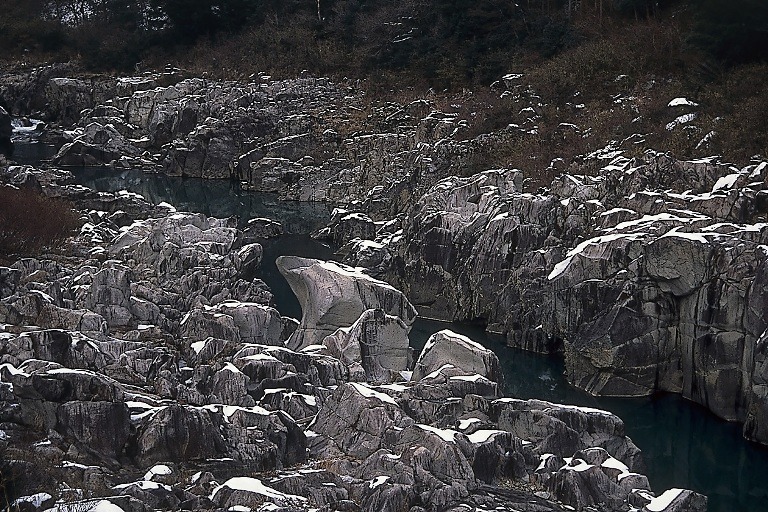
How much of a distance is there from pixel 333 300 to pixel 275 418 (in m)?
8.69

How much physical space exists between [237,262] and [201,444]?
67.5ft

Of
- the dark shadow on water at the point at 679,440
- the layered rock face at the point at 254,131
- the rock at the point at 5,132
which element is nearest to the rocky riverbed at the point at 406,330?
the dark shadow on water at the point at 679,440

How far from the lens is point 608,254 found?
29312 millimetres

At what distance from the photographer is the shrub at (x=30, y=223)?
3356cm

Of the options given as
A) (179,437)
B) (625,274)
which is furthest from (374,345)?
(625,274)

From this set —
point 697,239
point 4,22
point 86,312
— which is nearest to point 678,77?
point 697,239

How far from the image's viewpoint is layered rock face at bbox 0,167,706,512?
15.4 m

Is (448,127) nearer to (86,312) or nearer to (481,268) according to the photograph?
(481,268)

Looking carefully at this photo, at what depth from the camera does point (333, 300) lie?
26.6m

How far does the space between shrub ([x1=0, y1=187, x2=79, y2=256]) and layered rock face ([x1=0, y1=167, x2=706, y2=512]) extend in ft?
19.7

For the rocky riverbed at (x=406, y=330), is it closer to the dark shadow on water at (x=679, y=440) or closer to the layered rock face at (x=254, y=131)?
the dark shadow on water at (x=679, y=440)

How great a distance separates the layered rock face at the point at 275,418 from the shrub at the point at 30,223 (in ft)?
19.7

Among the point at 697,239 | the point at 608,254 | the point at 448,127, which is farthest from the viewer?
the point at 448,127

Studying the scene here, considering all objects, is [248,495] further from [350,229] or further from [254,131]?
[254,131]
